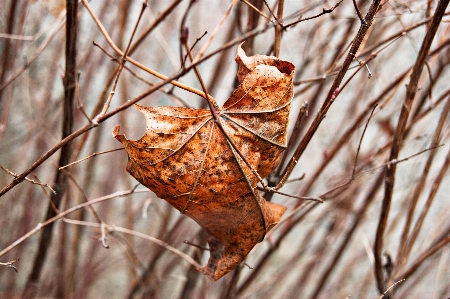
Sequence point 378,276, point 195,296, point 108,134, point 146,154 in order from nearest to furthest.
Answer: point 146,154 → point 378,276 → point 195,296 → point 108,134

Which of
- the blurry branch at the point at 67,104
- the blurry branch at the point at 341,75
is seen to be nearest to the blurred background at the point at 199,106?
the blurry branch at the point at 67,104

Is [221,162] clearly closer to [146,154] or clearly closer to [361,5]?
[146,154]

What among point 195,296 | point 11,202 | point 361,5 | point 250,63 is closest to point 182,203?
point 250,63

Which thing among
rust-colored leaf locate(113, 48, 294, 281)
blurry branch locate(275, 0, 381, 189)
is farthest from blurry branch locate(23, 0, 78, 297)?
blurry branch locate(275, 0, 381, 189)

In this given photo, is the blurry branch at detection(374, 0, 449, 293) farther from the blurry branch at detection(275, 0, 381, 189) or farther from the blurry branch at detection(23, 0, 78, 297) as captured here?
the blurry branch at detection(23, 0, 78, 297)

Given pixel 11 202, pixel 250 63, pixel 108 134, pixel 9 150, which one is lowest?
pixel 250 63

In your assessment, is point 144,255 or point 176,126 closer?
point 176,126

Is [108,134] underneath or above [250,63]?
above

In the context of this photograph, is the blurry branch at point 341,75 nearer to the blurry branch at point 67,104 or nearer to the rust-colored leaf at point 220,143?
the rust-colored leaf at point 220,143
